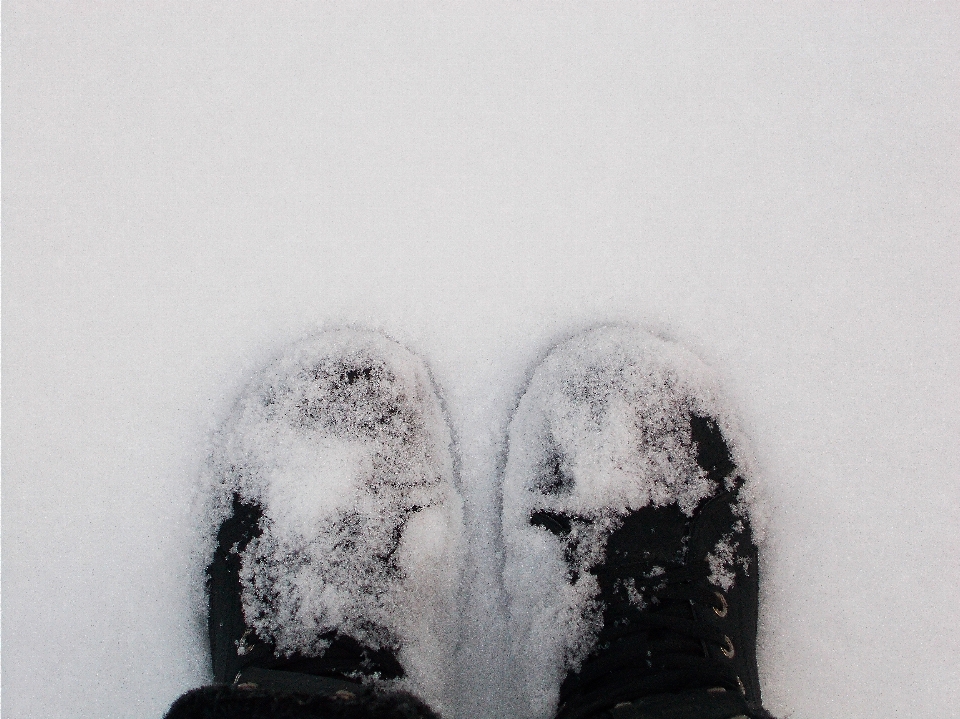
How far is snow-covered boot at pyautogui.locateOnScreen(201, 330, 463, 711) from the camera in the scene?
2.17ft

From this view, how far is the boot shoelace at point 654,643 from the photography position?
2.05 ft

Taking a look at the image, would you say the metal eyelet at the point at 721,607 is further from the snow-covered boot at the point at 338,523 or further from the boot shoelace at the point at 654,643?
the snow-covered boot at the point at 338,523

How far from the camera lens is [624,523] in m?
0.69

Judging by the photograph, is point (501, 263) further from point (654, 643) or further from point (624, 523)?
point (654, 643)

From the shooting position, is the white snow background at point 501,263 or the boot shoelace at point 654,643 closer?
the boot shoelace at point 654,643

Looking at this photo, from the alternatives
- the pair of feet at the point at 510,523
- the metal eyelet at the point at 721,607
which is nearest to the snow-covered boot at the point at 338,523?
the pair of feet at the point at 510,523

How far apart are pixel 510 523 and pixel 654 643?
0.19m

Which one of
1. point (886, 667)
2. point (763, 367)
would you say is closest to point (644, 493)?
point (763, 367)

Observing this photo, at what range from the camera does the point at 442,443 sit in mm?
732

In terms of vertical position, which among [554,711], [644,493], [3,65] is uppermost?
[3,65]

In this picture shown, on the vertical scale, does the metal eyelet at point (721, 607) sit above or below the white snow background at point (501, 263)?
below

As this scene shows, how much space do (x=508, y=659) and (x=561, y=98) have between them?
2.15 feet

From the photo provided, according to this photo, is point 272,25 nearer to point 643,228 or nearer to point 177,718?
point 643,228

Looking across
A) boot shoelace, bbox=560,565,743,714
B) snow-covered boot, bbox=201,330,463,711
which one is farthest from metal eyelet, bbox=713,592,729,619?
snow-covered boot, bbox=201,330,463,711
